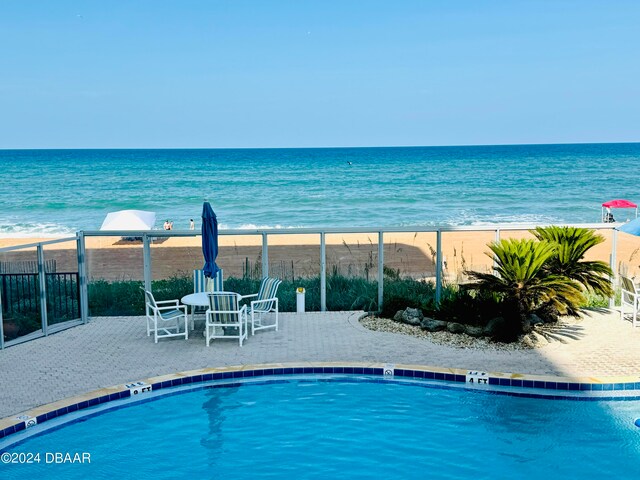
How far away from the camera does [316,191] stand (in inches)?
1917

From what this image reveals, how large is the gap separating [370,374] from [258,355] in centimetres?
170

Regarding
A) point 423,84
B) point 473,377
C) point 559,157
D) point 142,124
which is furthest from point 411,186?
point 473,377

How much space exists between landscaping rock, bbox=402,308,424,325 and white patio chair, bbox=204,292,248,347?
275cm

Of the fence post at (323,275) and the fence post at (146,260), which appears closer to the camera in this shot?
the fence post at (146,260)

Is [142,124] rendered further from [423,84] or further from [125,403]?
[125,403]

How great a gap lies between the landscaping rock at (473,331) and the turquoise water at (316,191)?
23.8m

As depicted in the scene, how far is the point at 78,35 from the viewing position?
56.6 meters

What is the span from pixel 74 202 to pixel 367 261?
121 ft

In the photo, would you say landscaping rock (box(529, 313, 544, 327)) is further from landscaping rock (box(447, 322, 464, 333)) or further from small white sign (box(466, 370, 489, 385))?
small white sign (box(466, 370, 489, 385))

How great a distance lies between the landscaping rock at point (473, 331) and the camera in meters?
9.85

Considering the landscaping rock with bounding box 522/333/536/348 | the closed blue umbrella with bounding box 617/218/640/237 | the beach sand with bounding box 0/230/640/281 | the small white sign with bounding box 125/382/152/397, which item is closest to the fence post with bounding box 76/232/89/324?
the beach sand with bounding box 0/230/640/281

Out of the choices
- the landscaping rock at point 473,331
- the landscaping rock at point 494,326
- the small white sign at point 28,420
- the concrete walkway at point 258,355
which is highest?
the landscaping rock at point 494,326

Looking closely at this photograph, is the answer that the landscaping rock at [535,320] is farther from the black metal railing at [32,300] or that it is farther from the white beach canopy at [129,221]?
the white beach canopy at [129,221]

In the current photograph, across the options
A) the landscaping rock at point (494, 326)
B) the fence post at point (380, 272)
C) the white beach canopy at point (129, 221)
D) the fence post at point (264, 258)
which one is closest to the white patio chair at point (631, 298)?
the landscaping rock at point (494, 326)
